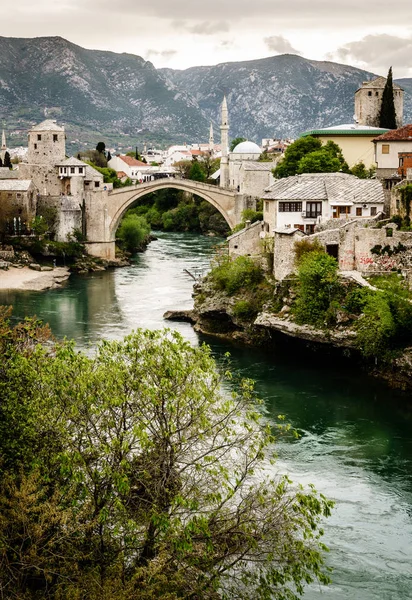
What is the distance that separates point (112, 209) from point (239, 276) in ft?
89.1

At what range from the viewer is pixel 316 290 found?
32.8m

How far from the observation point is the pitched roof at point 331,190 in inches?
1484

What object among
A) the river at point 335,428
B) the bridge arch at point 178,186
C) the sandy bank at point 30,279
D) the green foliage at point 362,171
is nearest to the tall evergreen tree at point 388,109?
the green foliage at point 362,171

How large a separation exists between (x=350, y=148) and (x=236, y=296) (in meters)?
16.3

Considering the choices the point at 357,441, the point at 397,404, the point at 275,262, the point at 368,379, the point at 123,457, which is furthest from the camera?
the point at 275,262

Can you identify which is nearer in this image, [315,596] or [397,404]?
[315,596]

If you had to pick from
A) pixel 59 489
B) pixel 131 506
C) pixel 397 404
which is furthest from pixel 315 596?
pixel 397 404

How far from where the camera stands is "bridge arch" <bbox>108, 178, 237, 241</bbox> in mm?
62062

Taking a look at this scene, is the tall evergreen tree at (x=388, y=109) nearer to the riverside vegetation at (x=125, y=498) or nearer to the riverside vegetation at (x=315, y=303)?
the riverside vegetation at (x=315, y=303)

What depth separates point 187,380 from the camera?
611 inches

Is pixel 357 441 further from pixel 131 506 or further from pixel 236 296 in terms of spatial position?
pixel 236 296

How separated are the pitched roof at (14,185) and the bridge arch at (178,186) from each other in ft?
21.0

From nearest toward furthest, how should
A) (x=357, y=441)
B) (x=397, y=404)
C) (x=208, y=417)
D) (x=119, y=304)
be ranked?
(x=208, y=417)
(x=357, y=441)
(x=397, y=404)
(x=119, y=304)

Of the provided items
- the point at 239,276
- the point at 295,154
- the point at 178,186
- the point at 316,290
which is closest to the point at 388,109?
the point at 295,154
